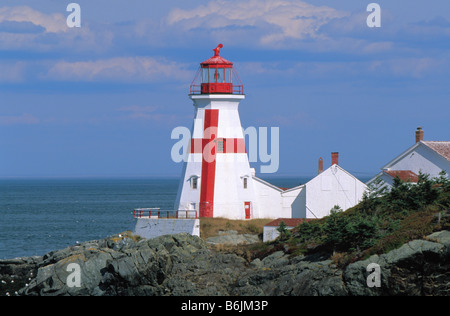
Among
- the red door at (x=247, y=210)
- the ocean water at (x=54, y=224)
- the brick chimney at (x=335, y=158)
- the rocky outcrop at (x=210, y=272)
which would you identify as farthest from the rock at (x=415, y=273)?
the ocean water at (x=54, y=224)

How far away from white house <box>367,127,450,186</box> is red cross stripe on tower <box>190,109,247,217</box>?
22.8 feet

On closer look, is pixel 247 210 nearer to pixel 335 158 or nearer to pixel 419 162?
pixel 335 158

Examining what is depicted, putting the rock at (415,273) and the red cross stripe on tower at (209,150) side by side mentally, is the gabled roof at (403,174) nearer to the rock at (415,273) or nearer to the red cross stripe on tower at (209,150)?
the red cross stripe on tower at (209,150)

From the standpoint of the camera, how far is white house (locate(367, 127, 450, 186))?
40188 mm

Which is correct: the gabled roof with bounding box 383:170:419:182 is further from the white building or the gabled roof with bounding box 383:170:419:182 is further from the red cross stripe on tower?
the red cross stripe on tower

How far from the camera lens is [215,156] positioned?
4000 cm

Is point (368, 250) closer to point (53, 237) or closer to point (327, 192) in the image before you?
point (327, 192)

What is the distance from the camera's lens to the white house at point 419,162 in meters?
40.2

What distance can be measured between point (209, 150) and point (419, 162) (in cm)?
1012

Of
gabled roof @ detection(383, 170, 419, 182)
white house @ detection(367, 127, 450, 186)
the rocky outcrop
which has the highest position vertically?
white house @ detection(367, 127, 450, 186)

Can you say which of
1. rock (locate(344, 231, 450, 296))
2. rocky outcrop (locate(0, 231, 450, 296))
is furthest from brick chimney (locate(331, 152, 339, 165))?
rock (locate(344, 231, 450, 296))

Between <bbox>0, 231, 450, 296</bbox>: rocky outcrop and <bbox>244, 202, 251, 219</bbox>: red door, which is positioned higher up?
<bbox>244, 202, 251, 219</bbox>: red door
